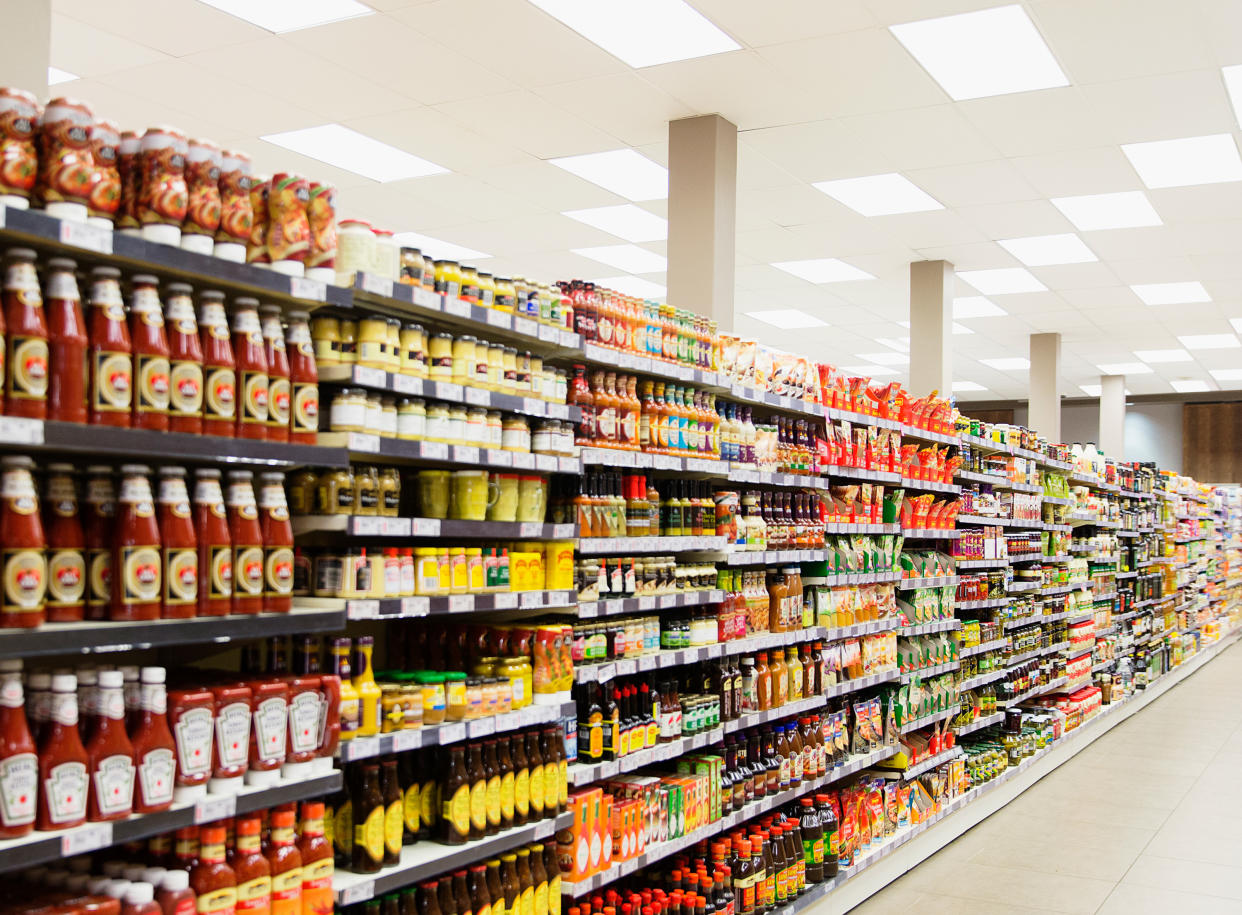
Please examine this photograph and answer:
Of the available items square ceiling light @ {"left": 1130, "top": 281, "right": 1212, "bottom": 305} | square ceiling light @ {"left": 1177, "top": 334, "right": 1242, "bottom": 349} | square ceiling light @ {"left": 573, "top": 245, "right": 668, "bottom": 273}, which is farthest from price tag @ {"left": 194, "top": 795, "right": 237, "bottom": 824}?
square ceiling light @ {"left": 1177, "top": 334, "right": 1242, "bottom": 349}

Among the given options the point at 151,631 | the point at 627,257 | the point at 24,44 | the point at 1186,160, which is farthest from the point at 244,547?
the point at 627,257

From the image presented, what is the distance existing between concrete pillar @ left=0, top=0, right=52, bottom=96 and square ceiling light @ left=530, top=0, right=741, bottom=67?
2.25m

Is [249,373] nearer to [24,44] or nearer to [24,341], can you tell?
[24,341]

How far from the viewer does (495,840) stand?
10.5 feet

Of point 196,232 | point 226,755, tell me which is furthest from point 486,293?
point 226,755

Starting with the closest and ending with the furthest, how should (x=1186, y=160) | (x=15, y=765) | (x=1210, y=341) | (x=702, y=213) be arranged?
(x=15, y=765)
(x=702, y=213)
(x=1186, y=160)
(x=1210, y=341)

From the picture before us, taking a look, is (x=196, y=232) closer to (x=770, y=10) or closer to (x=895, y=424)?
(x=770, y=10)

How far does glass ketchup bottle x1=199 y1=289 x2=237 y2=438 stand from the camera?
2445 mm

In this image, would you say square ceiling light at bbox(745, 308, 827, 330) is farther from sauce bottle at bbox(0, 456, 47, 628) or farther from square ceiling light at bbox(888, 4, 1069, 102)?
sauce bottle at bbox(0, 456, 47, 628)

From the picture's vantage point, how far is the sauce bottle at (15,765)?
2.05 meters

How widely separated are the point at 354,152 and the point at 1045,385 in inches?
362

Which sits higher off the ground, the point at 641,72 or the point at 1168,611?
the point at 641,72

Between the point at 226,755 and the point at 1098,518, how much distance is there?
32.5 feet

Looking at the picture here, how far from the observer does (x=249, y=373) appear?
253 cm
